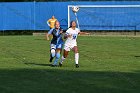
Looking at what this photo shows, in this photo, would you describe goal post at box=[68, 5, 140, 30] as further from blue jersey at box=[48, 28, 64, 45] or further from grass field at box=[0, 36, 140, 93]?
blue jersey at box=[48, 28, 64, 45]

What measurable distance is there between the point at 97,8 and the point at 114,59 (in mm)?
31907

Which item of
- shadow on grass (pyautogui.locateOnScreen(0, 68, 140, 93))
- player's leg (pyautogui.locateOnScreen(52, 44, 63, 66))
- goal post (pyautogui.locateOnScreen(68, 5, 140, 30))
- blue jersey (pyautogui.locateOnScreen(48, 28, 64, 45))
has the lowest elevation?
shadow on grass (pyautogui.locateOnScreen(0, 68, 140, 93))

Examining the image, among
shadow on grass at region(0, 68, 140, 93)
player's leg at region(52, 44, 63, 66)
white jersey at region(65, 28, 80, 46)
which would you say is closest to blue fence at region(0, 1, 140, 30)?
player's leg at region(52, 44, 63, 66)

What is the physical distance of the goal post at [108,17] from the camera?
5484 cm

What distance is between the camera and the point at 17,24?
194 feet

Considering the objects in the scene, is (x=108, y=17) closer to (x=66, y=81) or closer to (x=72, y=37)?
(x=72, y=37)

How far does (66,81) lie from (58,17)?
4161cm

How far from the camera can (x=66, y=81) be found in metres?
15.8

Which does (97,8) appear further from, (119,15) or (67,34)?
(67,34)

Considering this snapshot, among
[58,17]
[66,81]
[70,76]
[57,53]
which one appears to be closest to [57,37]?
[57,53]

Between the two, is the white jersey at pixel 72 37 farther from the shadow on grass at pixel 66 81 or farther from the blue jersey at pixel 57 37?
the shadow on grass at pixel 66 81

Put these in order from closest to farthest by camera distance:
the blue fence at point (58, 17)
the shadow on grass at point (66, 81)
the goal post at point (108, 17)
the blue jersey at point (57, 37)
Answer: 1. the shadow on grass at point (66, 81)
2. the blue jersey at point (57, 37)
3. the goal post at point (108, 17)
4. the blue fence at point (58, 17)

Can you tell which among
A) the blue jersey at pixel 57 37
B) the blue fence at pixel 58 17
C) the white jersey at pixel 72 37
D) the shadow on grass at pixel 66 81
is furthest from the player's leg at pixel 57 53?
the blue fence at pixel 58 17

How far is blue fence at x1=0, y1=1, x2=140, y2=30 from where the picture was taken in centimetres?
5503
